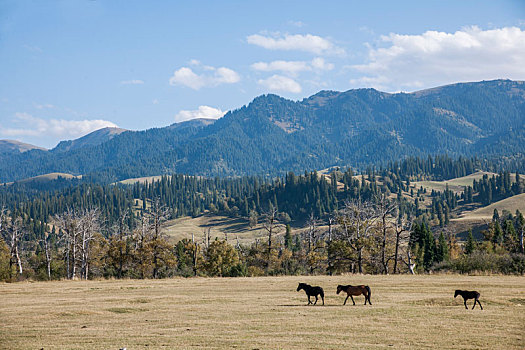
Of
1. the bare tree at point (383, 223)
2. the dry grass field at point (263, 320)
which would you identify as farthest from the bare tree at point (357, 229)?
the dry grass field at point (263, 320)

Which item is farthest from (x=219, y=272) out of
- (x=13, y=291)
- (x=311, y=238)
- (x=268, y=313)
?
(x=268, y=313)

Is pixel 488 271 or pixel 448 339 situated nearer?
pixel 448 339

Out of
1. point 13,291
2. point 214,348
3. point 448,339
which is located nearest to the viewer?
point 214,348

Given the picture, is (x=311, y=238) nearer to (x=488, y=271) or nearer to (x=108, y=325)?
(x=488, y=271)

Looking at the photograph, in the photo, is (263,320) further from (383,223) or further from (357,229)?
(357,229)

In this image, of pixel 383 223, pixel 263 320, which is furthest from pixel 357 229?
pixel 263 320

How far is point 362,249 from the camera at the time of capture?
7256 centimetres

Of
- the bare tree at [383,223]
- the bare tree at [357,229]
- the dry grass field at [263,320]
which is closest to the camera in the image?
the dry grass field at [263,320]

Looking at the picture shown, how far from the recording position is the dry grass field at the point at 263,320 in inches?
791

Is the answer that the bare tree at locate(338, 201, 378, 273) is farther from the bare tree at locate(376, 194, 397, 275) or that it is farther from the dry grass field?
the dry grass field

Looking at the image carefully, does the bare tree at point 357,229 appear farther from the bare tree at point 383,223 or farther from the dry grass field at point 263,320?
the dry grass field at point 263,320

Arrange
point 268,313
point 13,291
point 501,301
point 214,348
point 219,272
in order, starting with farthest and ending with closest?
point 219,272 < point 13,291 < point 501,301 < point 268,313 < point 214,348

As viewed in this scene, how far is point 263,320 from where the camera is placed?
83.9 feet

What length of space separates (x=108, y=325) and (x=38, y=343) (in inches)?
196
